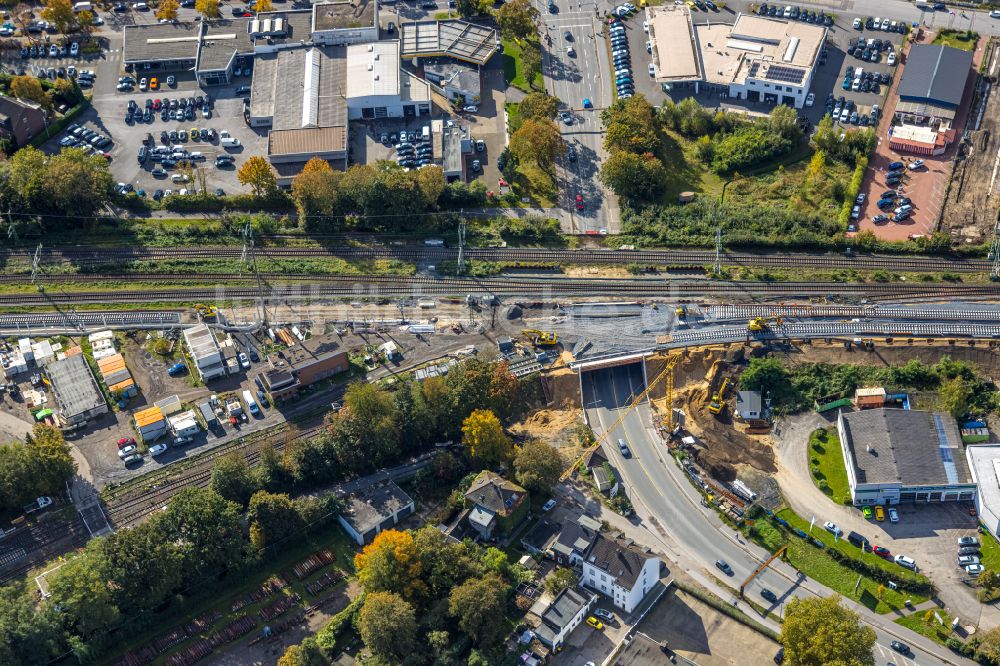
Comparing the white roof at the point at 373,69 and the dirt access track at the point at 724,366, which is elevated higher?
the white roof at the point at 373,69

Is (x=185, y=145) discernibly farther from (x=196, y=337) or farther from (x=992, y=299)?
(x=992, y=299)

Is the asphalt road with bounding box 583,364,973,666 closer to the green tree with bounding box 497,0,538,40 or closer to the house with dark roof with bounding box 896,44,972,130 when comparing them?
the house with dark roof with bounding box 896,44,972,130

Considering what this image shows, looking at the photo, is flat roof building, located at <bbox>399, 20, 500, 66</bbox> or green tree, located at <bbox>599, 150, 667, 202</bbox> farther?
flat roof building, located at <bbox>399, 20, 500, 66</bbox>

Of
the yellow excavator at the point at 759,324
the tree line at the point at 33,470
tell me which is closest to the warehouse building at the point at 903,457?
the yellow excavator at the point at 759,324

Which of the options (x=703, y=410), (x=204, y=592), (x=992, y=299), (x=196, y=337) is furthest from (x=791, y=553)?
(x=196, y=337)

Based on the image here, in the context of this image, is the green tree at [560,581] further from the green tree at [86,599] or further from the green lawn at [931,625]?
the green tree at [86,599]

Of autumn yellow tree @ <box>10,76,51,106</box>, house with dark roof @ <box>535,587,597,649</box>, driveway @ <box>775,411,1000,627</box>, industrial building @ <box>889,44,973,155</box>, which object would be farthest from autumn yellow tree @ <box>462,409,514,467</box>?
autumn yellow tree @ <box>10,76,51,106</box>
